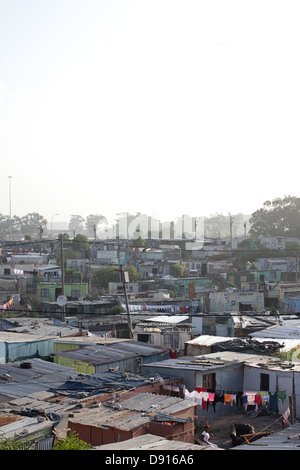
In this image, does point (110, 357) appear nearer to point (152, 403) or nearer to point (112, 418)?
point (152, 403)

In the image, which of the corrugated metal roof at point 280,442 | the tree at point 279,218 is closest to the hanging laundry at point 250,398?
the corrugated metal roof at point 280,442

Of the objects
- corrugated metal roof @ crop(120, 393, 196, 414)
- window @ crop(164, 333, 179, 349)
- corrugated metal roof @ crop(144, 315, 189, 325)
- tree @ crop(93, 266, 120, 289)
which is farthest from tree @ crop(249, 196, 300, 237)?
corrugated metal roof @ crop(120, 393, 196, 414)

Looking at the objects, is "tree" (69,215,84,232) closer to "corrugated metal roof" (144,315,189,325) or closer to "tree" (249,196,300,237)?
"tree" (249,196,300,237)

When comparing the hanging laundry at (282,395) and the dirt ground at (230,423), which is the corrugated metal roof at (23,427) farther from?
the hanging laundry at (282,395)

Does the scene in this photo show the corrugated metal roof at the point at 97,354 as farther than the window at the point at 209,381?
Yes

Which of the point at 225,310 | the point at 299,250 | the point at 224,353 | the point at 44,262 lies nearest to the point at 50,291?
the point at 225,310
